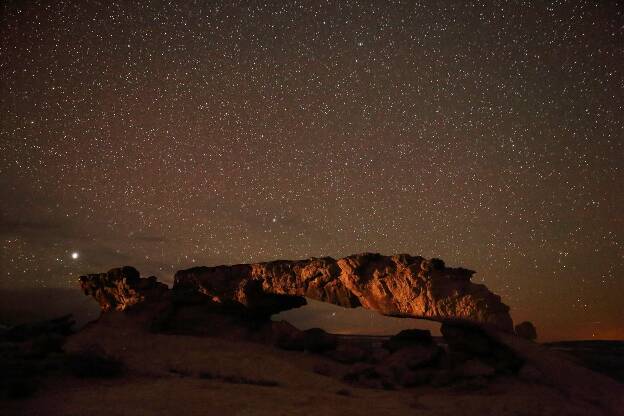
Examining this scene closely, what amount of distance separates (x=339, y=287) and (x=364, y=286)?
1184mm

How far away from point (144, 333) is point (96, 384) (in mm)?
6502

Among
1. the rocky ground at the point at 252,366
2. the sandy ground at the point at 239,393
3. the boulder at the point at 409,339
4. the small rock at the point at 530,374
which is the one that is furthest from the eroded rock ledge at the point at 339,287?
the sandy ground at the point at 239,393

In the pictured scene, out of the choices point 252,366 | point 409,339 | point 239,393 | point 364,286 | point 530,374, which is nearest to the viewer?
point 239,393

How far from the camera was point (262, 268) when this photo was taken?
64.4 feet

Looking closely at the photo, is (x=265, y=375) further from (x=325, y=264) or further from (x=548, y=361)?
(x=548, y=361)

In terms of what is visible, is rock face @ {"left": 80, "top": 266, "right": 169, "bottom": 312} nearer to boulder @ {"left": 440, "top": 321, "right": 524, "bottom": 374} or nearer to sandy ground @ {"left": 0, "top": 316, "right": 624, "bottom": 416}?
sandy ground @ {"left": 0, "top": 316, "right": 624, "bottom": 416}

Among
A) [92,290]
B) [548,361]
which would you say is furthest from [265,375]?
[92,290]

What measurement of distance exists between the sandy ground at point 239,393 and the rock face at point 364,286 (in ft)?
9.12

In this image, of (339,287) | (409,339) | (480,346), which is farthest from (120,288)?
(480,346)

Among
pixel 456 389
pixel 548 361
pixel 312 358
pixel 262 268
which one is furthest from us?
pixel 262 268

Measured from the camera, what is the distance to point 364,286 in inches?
674

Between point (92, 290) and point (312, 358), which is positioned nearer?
point (312, 358)

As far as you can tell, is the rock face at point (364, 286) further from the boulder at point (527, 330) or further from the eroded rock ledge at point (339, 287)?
the boulder at point (527, 330)

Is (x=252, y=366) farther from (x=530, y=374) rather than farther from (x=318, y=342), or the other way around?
(x=530, y=374)
